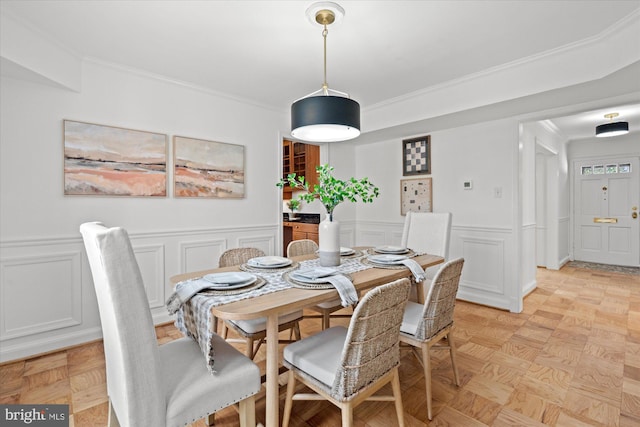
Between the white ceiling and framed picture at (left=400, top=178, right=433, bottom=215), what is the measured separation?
1399 mm

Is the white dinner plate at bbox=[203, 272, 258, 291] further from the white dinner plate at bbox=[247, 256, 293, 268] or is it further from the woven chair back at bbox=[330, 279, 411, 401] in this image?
the woven chair back at bbox=[330, 279, 411, 401]

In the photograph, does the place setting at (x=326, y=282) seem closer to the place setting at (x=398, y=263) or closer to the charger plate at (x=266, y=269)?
the charger plate at (x=266, y=269)

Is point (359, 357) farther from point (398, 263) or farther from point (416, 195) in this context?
point (416, 195)

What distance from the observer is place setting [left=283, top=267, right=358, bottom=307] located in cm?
153

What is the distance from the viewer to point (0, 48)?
1.96 m

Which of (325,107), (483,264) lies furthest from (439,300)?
(483,264)

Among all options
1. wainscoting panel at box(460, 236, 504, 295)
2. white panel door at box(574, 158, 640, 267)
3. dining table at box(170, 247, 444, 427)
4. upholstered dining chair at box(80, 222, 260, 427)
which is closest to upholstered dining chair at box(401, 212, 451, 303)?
wainscoting panel at box(460, 236, 504, 295)

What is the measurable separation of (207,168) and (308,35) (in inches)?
69.0

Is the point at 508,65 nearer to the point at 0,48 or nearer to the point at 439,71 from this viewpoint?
the point at 439,71

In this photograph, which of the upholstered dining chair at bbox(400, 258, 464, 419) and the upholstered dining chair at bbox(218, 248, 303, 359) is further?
the upholstered dining chair at bbox(218, 248, 303, 359)

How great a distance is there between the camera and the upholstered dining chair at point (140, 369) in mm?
1030

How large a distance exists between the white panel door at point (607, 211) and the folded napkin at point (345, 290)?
649 cm

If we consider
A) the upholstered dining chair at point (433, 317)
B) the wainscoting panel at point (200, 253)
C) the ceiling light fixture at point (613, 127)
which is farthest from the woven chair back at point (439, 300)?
the ceiling light fixture at point (613, 127)

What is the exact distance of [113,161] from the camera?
108 inches
